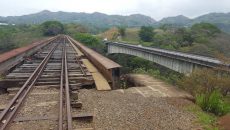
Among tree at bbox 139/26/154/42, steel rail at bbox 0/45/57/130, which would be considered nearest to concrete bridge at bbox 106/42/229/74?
steel rail at bbox 0/45/57/130

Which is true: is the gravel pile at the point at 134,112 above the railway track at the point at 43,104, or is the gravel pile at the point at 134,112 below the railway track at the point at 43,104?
below

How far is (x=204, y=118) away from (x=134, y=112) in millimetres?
2015

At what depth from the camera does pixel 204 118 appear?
9.54 meters

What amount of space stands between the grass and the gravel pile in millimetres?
225

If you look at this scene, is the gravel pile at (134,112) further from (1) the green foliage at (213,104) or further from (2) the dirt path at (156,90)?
(2) the dirt path at (156,90)

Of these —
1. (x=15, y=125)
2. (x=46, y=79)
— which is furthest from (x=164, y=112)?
(x=46, y=79)

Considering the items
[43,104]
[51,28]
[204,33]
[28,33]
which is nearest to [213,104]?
[43,104]

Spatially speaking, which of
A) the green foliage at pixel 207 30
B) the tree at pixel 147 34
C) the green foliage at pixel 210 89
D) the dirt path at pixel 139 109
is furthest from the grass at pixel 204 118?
the tree at pixel 147 34

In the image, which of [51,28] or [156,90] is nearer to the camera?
[156,90]

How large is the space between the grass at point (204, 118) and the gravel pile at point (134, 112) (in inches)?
8.9

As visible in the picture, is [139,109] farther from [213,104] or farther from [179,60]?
[179,60]

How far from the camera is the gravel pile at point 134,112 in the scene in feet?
27.7

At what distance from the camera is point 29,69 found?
1733 centimetres

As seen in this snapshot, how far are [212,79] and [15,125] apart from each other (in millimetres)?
8250
